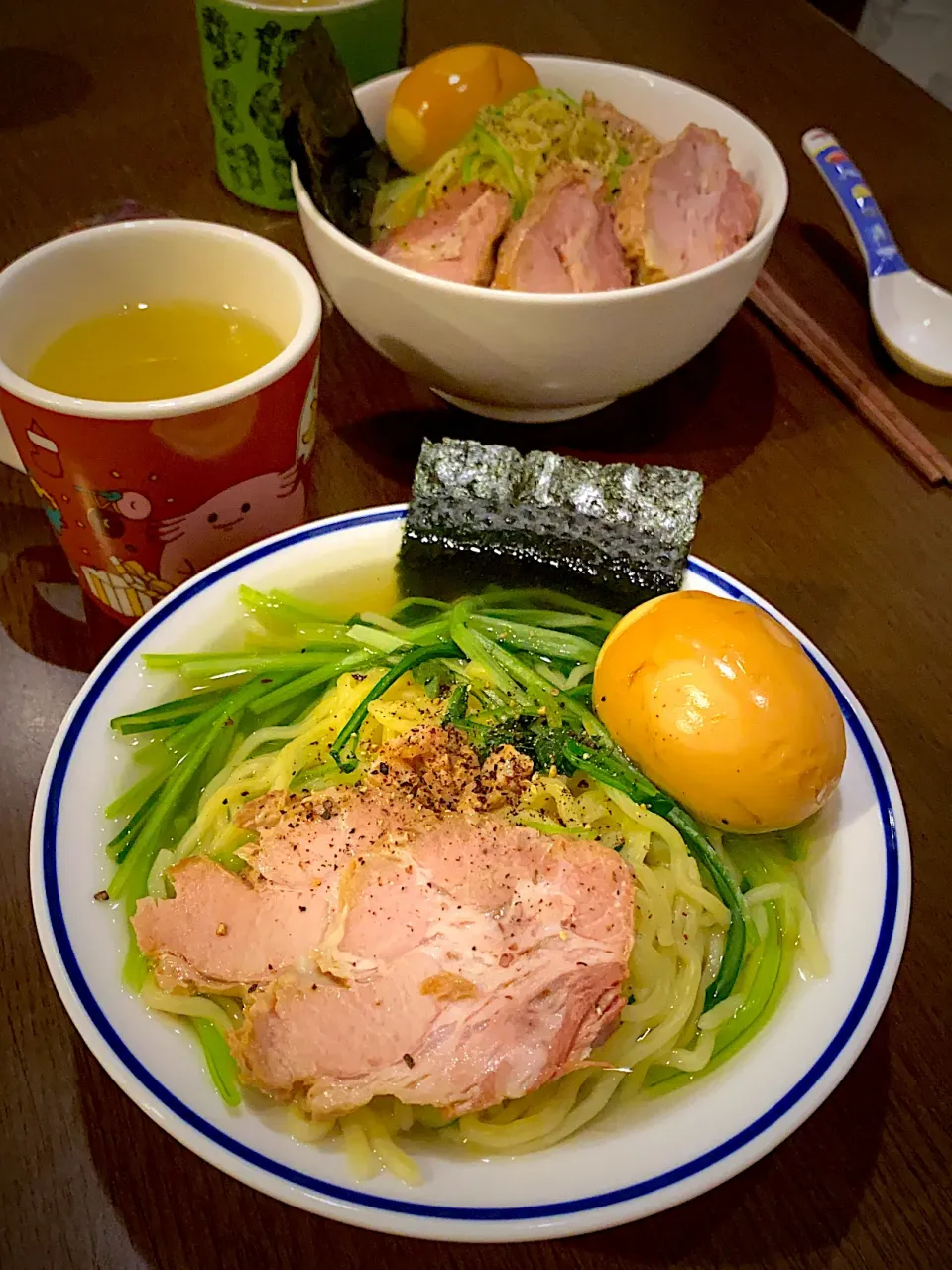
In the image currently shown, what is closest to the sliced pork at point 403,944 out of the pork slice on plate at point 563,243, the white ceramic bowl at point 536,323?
the white ceramic bowl at point 536,323

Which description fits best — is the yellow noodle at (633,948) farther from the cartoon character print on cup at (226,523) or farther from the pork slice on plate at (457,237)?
the pork slice on plate at (457,237)

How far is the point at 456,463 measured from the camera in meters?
1.11

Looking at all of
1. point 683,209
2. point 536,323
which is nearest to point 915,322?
point 683,209

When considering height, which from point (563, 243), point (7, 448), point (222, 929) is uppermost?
point (563, 243)

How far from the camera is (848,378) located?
60.2 inches

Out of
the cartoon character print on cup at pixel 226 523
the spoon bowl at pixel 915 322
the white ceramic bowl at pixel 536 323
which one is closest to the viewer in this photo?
the cartoon character print on cup at pixel 226 523

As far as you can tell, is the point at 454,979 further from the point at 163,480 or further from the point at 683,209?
the point at 683,209

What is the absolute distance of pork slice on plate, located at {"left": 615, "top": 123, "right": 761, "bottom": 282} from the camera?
129 cm

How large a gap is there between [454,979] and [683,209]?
3.45ft

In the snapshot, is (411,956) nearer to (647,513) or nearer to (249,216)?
(647,513)

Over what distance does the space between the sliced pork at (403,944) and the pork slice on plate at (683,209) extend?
772mm

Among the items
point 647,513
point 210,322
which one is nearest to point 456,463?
point 647,513

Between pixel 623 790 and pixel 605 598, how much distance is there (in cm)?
26

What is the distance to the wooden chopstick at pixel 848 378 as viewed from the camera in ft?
4.68
